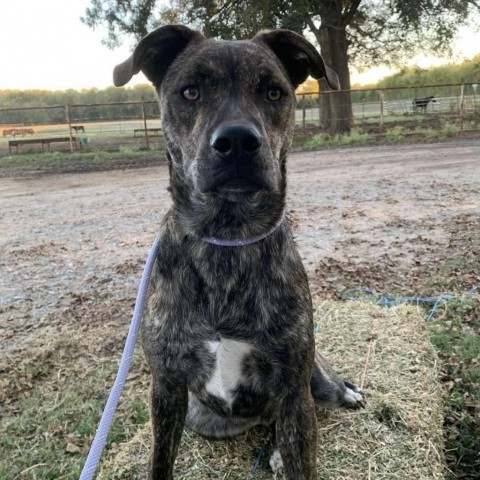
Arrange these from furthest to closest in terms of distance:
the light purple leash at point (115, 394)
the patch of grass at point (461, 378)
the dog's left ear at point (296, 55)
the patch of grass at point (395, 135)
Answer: the patch of grass at point (395, 135) < the patch of grass at point (461, 378) < the dog's left ear at point (296, 55) < the light purple leash at point (115, 394)

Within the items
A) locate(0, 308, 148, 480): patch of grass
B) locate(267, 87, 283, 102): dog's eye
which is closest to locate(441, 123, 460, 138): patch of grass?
locate(0, 308, 148, 480): patch of grass

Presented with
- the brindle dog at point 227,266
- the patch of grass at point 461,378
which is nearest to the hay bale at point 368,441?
the patch of grass at point 461,378

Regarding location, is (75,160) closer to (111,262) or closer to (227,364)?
(111,262)

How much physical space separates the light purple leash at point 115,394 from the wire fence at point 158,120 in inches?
515

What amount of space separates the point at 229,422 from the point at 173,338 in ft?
2.39

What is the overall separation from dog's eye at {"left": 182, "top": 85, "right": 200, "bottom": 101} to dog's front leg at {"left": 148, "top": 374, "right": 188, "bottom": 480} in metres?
1.37

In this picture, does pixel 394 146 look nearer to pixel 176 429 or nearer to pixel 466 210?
pixel 466 210

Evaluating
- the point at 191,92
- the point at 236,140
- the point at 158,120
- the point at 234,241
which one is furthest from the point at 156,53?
the point at 158,120

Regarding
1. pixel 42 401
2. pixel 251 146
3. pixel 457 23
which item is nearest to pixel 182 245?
pixel 251 146

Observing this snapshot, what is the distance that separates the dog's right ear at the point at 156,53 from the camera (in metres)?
2.60

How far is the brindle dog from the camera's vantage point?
7.76ft

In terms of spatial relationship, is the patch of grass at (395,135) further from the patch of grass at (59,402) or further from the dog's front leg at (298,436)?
the dog's front leg at (298,436)

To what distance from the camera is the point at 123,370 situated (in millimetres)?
2279

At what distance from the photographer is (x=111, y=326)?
5023 mm
